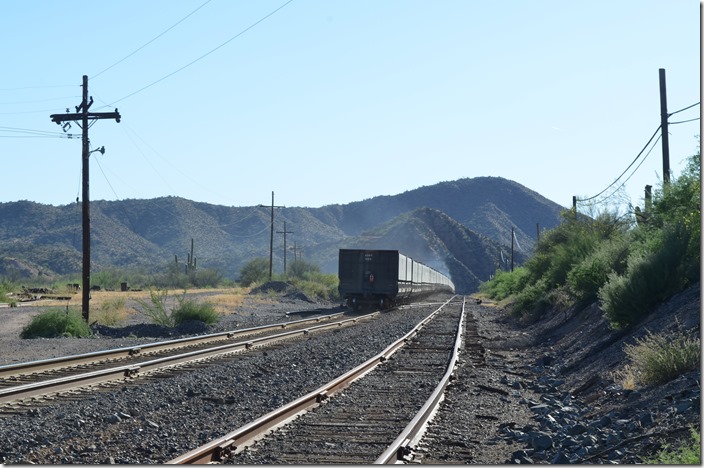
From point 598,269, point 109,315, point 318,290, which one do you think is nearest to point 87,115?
point 109,315

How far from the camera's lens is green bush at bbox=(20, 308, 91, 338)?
29.3 m

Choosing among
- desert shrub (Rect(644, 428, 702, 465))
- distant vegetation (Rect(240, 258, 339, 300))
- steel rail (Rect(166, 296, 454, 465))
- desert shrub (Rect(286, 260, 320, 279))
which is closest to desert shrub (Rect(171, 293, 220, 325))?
steel rail (Rect(166, 296, 454, 465))

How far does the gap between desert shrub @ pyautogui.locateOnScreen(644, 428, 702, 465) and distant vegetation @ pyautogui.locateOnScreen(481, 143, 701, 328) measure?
11716 millimetres

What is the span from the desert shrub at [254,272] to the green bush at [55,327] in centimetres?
6771

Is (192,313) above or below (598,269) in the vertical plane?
below

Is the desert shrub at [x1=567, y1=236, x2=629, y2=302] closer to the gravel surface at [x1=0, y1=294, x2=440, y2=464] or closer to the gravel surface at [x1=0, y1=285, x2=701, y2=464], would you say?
the gravel surface at [x1=0, y1=285, x2=701, y2=464]

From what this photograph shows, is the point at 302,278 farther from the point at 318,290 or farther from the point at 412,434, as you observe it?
the point at 412,434

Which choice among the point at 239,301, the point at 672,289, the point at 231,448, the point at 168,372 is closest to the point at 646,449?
the point at 231,448

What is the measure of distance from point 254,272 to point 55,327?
75.2 metres

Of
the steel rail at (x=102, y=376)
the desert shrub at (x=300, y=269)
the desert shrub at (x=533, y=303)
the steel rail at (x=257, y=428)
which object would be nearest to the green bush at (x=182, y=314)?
the steel rail at (x=102, y=376)

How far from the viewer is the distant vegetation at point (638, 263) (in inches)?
824

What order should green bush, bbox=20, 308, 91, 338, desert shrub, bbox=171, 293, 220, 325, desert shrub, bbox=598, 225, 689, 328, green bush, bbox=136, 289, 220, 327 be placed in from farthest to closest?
1. desert shrub, bbox=171, 293, 220, 325
2. green bush, bbox=136, 289, 220, 327
3. green bush, bbox=20, 308, 91, 338
4. desert shrub, bbox=598, 225, 689, 328

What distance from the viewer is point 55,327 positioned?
29.7 m

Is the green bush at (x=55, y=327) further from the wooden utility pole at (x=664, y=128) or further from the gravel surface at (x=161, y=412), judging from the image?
the wooden utility pole at (x=664, y=128)
